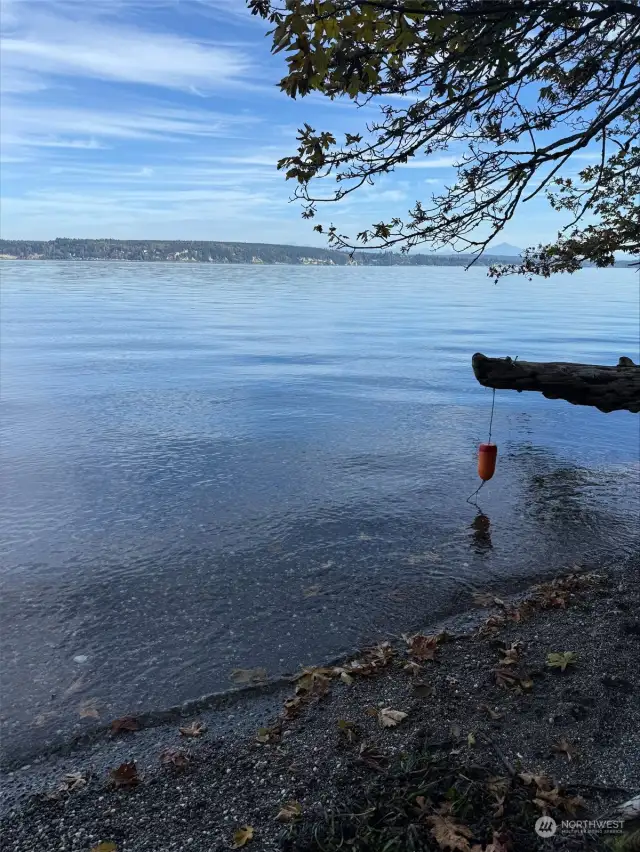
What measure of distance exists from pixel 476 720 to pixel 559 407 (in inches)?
641

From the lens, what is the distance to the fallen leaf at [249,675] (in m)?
6.51

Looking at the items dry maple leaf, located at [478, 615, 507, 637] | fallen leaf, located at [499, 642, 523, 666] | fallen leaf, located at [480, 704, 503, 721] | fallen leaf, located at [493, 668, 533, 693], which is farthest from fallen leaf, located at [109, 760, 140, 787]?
dry maple leaf, located at [478, 615, 507, 637]

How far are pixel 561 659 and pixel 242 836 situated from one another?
11.1ft

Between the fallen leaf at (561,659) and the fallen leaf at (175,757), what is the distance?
3.34m

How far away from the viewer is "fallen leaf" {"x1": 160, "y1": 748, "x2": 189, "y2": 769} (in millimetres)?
5113

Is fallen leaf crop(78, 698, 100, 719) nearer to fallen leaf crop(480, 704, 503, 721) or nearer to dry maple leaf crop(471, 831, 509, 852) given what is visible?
fallen leaf crop(480, 704, 503, 721)

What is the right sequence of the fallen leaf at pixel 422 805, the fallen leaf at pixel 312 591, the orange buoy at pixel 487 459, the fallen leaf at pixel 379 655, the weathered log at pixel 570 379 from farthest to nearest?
1. the orange buoy at pixel 487 459
2. the weathered log at pixel 570 379
3. the fallen leaf at pixel 312 591
4. the fallen leaf at pixel 379 655
5. the fallen leaf at pixel 422 805

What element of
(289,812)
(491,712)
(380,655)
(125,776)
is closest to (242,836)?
(289,812)

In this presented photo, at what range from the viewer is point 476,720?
5.25m

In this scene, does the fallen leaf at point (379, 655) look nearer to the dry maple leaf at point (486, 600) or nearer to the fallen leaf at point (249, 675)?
the fallen leaf at point (249, 675)

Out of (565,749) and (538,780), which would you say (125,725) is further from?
(565,749)

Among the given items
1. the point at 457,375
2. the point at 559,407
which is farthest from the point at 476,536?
the point at 457,375

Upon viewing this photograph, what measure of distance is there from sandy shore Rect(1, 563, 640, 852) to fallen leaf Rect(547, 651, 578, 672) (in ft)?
0.06

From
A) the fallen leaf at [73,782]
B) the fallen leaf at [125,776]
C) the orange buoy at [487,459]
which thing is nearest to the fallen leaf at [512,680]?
the fallen leaf at [125,776]
